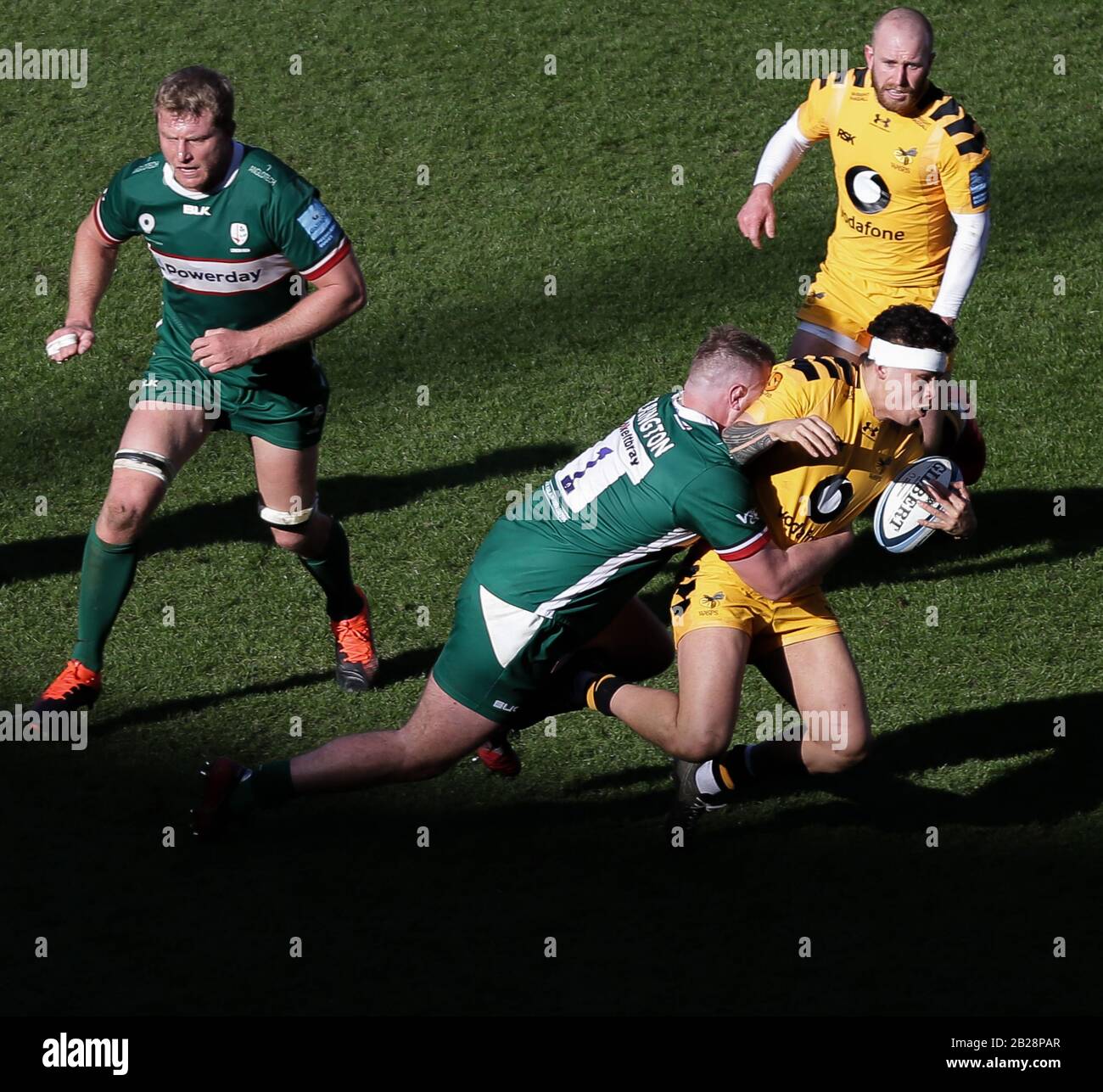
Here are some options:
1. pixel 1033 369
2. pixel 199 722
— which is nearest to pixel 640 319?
pixel 1033 369

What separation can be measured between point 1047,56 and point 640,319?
3696mm

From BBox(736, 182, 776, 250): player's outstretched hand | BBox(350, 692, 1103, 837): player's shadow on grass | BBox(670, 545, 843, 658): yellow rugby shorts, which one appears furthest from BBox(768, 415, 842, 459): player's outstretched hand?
BBox(736, 182, 776, 250): player's outstretched hand

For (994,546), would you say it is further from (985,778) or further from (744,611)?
(744,611)

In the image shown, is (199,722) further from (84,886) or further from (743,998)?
(743,998)

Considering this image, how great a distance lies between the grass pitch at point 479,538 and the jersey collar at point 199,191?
5.78 ft

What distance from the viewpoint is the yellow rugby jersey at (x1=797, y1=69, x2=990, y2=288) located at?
241 inches

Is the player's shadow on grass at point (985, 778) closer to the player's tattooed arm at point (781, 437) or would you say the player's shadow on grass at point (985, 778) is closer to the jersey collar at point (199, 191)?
the player's tattooed arm at point (781, 437)

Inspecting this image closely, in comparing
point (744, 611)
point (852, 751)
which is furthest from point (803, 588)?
point (852, 751)

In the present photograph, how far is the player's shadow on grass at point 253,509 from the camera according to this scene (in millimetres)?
6875

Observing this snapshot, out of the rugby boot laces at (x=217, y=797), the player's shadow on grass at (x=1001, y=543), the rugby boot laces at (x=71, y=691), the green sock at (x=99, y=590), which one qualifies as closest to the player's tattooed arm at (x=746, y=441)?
the rugby boot laces at (x=217, y=797)

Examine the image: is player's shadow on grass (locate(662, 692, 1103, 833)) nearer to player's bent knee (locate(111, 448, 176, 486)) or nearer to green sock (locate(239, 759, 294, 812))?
green sock (locate(239, 759, 294, 812))

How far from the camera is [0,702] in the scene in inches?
235


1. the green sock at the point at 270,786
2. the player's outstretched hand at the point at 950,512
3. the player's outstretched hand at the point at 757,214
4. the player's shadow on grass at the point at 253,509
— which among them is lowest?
the green sock at the point at 270,786

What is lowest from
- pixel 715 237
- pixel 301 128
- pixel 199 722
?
pixel 199 722
